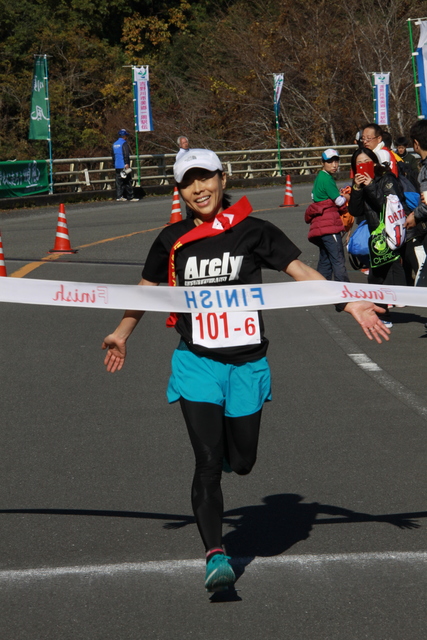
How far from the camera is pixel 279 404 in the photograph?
7543 mm

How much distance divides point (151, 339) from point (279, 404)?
3.16 meters

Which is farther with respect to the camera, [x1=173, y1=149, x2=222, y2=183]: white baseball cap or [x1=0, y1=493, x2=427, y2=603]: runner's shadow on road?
[x1=0, y1=493, x2=427, y2=603]: runner's shadow on road

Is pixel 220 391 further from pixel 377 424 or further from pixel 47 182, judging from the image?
pixel 47 182

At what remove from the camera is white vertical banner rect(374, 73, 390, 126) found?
117 feet

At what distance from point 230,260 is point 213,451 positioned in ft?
2.59

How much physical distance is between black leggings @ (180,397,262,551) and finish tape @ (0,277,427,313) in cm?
44

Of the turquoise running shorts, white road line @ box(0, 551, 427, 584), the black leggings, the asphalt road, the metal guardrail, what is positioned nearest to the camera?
the asphalt road

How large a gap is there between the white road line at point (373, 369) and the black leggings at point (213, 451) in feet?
9.93

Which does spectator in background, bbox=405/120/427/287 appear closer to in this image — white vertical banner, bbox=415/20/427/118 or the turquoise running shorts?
the turquoise running shorts

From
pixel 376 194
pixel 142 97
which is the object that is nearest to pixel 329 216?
pixel 376 194

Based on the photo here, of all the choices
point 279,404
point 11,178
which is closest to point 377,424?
point 279,404

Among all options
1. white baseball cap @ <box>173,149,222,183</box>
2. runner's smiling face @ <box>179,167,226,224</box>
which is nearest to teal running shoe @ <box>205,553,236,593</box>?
runner's smiling face @ <box>179,167,226,224</box>

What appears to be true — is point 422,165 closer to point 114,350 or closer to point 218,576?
point 114,350

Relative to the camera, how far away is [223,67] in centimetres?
4784
